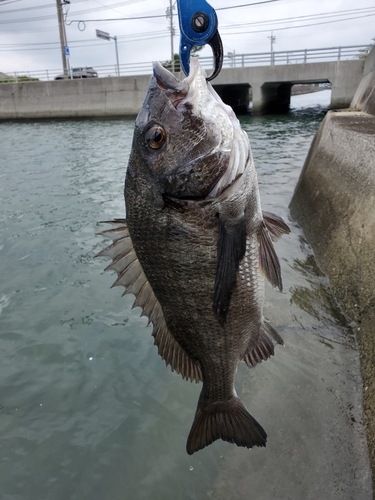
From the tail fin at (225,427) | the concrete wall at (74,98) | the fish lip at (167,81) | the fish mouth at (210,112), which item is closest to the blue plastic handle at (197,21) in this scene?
the fish mouth at (210,112)

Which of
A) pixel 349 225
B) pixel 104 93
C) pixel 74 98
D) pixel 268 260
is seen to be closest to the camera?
pixel 268 260

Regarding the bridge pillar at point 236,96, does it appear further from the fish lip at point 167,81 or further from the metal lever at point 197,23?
the fish lip at point 167,81

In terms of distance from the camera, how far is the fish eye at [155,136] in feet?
6.66

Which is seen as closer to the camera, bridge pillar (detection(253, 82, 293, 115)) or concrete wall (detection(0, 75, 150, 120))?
bridge pillar (detection(253, 82, 293, 115))

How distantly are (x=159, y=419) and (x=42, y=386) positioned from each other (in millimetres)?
1354

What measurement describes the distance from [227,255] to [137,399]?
8.36ft

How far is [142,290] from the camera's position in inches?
99.4

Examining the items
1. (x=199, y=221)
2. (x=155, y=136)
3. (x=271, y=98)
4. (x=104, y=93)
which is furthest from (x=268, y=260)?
(x=271, y=98)

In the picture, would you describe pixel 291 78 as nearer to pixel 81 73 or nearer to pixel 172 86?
pixel 81 73

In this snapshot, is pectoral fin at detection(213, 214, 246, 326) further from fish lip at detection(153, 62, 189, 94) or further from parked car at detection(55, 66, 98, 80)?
parked car at detection(55, 66, 98, 80)

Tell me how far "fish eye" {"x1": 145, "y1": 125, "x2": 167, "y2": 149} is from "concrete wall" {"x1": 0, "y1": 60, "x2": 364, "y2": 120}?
32.9m

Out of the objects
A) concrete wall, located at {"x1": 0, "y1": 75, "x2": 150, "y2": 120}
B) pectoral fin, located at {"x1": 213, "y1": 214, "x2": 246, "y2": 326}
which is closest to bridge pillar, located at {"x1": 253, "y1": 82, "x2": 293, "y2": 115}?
concrete wall, located at {"x1": 0, "y1": 75, "x2": 150, "y2": 120}

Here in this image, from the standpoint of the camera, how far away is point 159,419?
3.77 metres

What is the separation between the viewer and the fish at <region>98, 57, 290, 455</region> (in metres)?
2.04
